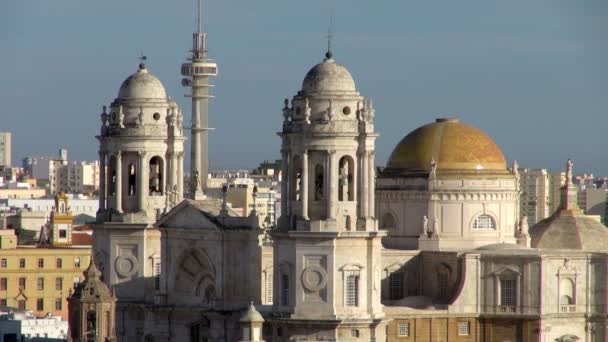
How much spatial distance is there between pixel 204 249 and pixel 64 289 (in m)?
52.9

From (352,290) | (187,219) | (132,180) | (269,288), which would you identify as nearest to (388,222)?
(269,288)

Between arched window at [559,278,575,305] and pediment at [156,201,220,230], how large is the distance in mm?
16321

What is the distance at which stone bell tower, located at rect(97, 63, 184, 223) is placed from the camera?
132625 millimetres

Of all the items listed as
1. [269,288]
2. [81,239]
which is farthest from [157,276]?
[81,239]

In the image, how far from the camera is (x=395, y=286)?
12975cm

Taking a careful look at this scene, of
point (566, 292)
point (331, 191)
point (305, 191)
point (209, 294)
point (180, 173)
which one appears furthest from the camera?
point (180, 173)

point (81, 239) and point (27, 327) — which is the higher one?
point (81, 239)

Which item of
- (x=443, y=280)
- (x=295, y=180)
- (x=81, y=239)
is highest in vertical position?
(x=295, y=180)

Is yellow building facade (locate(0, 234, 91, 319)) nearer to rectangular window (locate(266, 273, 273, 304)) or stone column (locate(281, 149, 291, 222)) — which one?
rectangular window (locate(266, 273, 273, 304))

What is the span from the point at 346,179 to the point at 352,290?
15.8 feet

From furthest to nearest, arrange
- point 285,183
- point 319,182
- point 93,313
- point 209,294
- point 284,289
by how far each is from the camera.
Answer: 1. point 209,294
2. point 285,183
3. point 284,289
4. point 319,182
5. point 93,313

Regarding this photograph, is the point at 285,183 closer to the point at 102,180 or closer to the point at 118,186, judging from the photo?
the point at 118,186

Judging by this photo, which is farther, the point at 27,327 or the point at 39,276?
the point at 39,276

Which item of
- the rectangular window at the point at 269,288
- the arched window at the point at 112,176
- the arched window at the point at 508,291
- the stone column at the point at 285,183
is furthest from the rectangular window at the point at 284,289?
the arched window at the point at 112,176
